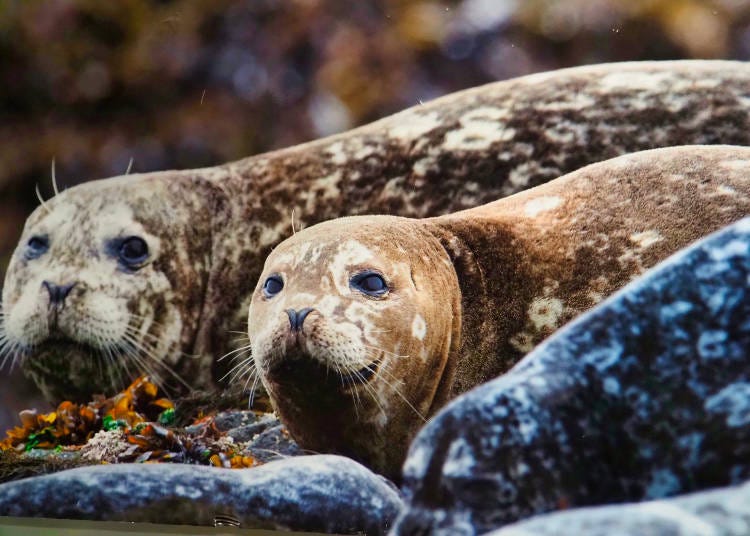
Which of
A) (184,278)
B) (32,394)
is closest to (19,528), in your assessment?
(32,394)

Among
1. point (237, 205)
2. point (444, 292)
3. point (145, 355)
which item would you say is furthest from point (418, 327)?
point (145, 355)

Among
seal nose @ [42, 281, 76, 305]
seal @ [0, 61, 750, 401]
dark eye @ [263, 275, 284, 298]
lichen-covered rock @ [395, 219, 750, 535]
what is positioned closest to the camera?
lichen-covered rock @ [395, 219, 750, 535]

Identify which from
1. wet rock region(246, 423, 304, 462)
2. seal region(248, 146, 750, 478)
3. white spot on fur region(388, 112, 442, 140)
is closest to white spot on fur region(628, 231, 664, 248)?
seal region(248, 146, 750, 478)

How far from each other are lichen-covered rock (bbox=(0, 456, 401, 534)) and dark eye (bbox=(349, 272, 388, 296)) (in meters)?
0.41

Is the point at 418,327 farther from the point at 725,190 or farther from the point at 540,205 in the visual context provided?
the point at 725,190

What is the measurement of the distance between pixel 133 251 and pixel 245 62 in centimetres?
72

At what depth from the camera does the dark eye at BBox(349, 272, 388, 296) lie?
2.37m

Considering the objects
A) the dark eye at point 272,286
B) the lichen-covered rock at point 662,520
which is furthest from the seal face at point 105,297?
the lichen-covered rock at point 662,520

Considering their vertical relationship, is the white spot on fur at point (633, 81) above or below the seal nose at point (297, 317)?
above

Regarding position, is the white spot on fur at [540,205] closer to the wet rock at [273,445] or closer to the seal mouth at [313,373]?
the seal mouth at [313,373]

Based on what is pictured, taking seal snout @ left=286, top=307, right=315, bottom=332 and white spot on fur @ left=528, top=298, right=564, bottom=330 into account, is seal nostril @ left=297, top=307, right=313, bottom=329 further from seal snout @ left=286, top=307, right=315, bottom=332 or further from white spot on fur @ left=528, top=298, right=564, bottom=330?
white spot on fur @ left=528, top=298, right=564, bottom=330

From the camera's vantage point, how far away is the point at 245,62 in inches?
125

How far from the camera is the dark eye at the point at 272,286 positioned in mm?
2473

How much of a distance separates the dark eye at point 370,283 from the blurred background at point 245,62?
756 millimetres
